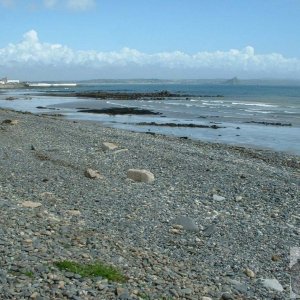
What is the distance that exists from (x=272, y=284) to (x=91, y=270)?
233 cm

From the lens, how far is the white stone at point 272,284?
588 cm

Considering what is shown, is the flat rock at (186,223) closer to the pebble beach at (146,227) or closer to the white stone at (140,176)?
the pebble beach at (146,227)

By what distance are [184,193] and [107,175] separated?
2369 millimetres

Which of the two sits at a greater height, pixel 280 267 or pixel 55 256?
pixel 55 256

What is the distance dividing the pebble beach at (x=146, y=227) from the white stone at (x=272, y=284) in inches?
0.5

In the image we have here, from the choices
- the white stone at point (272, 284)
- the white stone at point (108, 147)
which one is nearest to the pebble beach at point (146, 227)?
the white stone at point (272, 284)

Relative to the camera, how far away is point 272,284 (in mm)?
5992

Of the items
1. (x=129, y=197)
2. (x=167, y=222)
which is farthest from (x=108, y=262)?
(x=129, y=197)

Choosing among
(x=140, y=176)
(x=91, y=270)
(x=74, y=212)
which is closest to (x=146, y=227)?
(x=74, y=212)

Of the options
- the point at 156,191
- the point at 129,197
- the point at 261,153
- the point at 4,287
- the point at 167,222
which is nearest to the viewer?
the point at 4,287

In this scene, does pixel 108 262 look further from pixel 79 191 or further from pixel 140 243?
pixel 79 191

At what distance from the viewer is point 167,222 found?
26.8 ft

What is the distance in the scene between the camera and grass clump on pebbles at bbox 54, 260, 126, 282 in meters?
5.40

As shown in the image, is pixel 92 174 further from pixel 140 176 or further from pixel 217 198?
pixel 217 198
